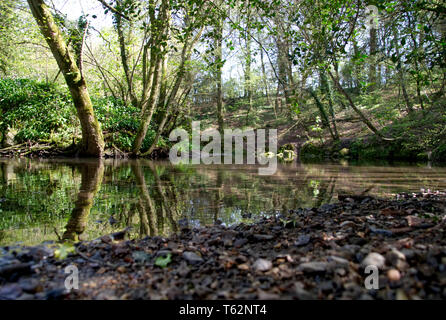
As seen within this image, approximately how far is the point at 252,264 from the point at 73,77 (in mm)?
9911

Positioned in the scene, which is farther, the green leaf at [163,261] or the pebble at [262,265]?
the green leaf at [163,261]

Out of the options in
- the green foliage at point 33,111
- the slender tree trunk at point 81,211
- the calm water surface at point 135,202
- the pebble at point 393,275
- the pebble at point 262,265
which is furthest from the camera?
the green foliage at point 33,111

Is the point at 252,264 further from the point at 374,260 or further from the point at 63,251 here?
the point at 63,251

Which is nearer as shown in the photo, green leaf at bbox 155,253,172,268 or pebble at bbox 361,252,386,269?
Answer: pebble at bbox 361,252,386,269


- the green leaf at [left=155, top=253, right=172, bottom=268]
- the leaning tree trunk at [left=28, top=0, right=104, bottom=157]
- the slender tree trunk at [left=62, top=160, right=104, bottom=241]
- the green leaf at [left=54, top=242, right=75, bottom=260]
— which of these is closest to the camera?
the green leaf at [left=155, top=253, right=172, bottom=268]

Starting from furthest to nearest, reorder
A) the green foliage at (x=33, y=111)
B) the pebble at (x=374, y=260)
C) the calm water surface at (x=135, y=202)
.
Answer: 1. the green foliage at (x=33, y=111)
2. the calm water surface at (x=135, y=202)
3. the pebble at (x=374, y=260)

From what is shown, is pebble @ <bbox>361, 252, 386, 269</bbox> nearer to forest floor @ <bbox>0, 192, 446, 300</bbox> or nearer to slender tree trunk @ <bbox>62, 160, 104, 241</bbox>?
forest floor @ <bbox>0, 192, 446, 300</bbox>

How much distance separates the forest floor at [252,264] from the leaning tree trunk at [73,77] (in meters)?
8.38

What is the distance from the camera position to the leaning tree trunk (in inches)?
337

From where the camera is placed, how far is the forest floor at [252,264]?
4.93 feet

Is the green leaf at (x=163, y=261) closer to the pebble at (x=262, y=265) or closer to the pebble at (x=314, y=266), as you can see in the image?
the pebble at (x=262, y=265)

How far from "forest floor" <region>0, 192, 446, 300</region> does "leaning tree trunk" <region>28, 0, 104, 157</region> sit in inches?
330

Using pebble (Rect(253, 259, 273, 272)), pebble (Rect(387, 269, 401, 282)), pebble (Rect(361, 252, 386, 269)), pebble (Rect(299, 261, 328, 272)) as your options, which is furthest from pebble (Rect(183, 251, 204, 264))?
pebble (Rect(387, 269, 401, 282))

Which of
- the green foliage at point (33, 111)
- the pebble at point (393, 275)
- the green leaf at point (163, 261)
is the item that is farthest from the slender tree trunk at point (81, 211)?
the green foliage at point (33, 111)
